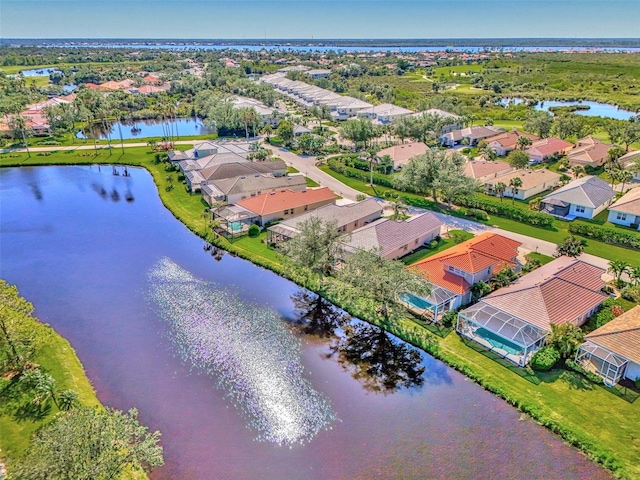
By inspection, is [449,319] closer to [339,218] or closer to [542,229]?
[339,218]

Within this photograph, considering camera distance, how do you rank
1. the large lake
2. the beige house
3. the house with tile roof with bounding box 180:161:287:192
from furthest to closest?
the house with tile roof with bounding box 180:161:287:192, the beige house, the large lake

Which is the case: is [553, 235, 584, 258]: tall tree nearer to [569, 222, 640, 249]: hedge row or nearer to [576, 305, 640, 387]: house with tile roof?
[569, 222, 640, 249]: hedge row

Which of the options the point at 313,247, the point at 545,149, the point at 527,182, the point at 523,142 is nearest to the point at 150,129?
the point at 523,142

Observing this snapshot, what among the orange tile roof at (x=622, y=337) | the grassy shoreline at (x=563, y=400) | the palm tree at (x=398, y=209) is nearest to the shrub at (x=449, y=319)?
the grassy shoreline at (x=563, y=400)

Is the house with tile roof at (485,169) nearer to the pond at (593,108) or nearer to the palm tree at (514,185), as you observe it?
the palm tree at (514,185)

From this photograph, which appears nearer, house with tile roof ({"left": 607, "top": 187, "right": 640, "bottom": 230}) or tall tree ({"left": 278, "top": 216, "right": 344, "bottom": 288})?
tall tree ({"left": 278, "top": 216, "right": 344, "bottom": 288})

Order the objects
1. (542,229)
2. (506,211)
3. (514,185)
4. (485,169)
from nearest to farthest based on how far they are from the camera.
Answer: (542,229) → (506,211) → (514,185) → (485,169)

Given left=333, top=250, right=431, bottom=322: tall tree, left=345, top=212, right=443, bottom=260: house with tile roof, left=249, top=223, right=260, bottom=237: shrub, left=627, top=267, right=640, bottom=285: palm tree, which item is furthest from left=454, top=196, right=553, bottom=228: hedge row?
left=249, top=223, right=260, bottom=237: shrub
